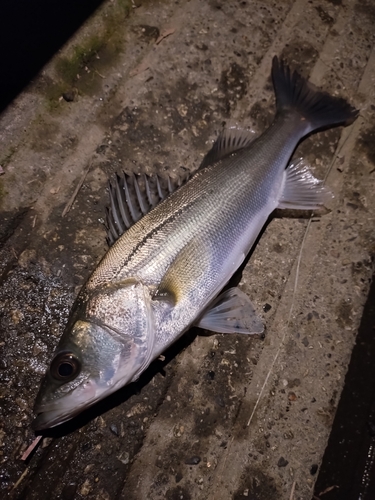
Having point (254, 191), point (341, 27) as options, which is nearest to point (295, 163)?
point (254, 191)

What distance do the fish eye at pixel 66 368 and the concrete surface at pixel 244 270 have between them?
45cm

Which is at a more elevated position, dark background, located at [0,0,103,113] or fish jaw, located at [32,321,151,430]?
dark background, located at [0,0,103,113]

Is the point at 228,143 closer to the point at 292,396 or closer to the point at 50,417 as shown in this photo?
the point at 292,396

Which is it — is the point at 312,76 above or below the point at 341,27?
below

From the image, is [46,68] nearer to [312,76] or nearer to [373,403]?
[312,76]

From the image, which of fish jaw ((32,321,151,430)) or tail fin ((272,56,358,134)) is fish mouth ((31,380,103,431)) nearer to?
fish jaw ((32,321,151,430))

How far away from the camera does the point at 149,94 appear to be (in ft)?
10.2

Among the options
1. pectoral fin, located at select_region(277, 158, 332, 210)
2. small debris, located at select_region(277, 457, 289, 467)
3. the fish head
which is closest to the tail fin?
pectoral fin, located at select_region(277, 158, 332, 210)

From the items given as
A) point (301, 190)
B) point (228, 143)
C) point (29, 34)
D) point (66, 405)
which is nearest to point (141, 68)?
point (29, 34)

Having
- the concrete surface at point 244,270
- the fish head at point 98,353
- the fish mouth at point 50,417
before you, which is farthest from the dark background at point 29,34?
the fish mouth at point 50,417

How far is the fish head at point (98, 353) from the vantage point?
2.00 metres

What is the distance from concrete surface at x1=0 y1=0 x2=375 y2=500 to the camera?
2391 mm

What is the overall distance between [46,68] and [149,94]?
0.73 meters

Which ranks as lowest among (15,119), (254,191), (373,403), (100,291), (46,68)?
(373,403)
